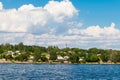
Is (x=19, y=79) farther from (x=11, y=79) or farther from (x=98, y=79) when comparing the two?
(x=98, y=79)

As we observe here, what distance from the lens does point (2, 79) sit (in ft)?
396

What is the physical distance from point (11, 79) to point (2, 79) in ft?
9.79

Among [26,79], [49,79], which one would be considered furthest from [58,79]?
[26,79]

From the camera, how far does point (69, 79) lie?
12938 centimetres

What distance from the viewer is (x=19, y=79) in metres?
123

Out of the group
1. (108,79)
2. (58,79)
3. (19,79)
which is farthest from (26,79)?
(108,79)

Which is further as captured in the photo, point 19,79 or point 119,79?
point 119,79

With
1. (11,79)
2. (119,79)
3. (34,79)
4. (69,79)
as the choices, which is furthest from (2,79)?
(119,79)

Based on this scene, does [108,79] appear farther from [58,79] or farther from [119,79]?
[58,79]

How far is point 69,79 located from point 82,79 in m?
5.67

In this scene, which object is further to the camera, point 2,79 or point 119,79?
point 119,79

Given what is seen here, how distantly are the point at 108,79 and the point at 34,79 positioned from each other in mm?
27088

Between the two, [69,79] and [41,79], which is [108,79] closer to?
[69,79]

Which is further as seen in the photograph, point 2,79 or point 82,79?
point 82,79
